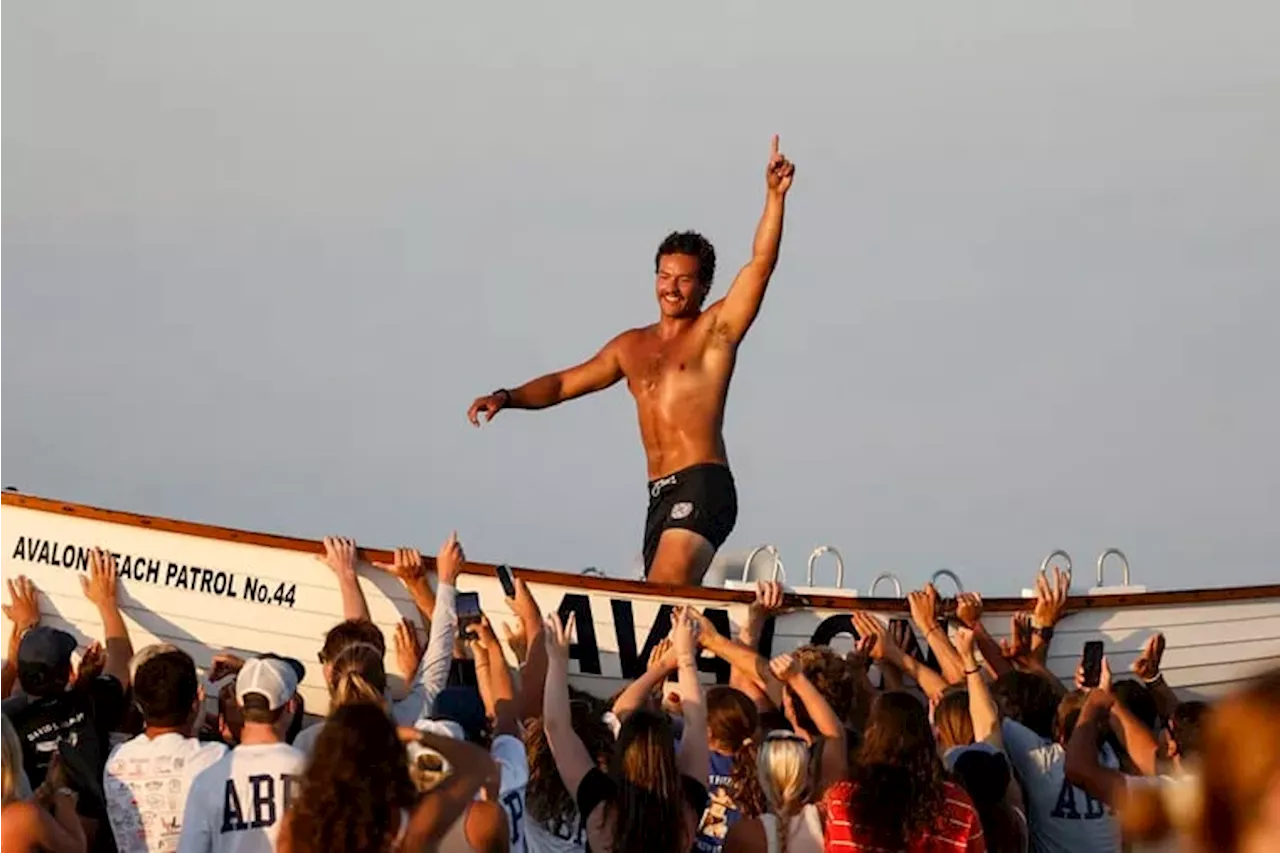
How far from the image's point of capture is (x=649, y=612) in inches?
510

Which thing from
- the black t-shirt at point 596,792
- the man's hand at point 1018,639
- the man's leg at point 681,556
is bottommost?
the black t-shirt at point 596,792

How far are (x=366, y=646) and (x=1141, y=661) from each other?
6.17 m

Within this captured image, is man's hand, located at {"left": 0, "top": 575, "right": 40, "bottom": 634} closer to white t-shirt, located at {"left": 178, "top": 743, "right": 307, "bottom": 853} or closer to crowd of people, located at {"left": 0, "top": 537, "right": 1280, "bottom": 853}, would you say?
crowd of people, located at {"left": 0, "top": 537, "right": 1280, "bottom": 853}

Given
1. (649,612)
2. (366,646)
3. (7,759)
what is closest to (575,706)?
(366,646)

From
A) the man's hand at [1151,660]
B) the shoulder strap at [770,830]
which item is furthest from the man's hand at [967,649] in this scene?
the shoulder strap at [770,830]

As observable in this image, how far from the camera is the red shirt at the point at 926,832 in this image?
6.94 meters

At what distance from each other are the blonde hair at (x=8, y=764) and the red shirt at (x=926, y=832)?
258 centimetres

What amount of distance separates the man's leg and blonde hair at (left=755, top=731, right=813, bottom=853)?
590 cm

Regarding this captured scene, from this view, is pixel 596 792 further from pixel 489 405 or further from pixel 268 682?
pixel 489 405

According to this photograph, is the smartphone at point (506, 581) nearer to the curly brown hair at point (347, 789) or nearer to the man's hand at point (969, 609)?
the man's hand at point (969, 609)

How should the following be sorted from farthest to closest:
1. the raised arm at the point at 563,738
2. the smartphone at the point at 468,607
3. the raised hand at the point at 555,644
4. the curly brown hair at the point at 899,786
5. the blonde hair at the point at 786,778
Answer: the smartphone at the point at 468,607
the raised hand at the point at 555,644
the blonde hair at the point at 786,778
the raised arm at the point at 563,738
the curly brown hair at the point at 899,786

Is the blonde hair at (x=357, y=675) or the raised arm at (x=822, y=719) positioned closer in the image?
the blonde hair at (x=357, y=675)

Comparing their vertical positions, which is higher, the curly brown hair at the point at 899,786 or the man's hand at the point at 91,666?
the man's hand at the point at 91,666

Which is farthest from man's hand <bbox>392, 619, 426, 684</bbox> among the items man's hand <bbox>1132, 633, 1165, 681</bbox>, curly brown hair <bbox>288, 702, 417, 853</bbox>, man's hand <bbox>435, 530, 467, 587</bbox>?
curly brown hair <bbox>288, 702, 417, 853</bbox>
